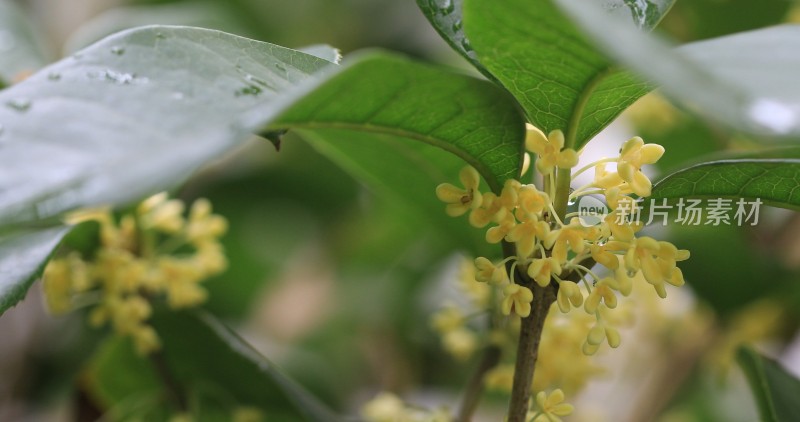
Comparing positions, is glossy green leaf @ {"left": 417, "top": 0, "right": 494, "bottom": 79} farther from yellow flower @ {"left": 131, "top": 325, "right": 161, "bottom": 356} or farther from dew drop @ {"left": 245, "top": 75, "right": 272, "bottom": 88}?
yellow flower @ {"left": 131, "top": 325, "right": 161, "bottom": 356}

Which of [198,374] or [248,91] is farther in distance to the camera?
[198,374]

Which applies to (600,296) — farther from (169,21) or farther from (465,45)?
(169,21)

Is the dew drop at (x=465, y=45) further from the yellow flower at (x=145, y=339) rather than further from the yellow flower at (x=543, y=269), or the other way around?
the yellow flower at (x=145, y=339)

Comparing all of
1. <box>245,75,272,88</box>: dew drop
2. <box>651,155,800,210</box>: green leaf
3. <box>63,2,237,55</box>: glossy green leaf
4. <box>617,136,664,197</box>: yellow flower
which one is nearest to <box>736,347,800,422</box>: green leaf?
A: <box>651,155,800,210</box>: green leaf

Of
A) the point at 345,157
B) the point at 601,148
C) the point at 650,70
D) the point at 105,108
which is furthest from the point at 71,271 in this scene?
the point at 601,148

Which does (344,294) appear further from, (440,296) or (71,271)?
(71,271)

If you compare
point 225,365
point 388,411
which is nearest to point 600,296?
point 388,411
